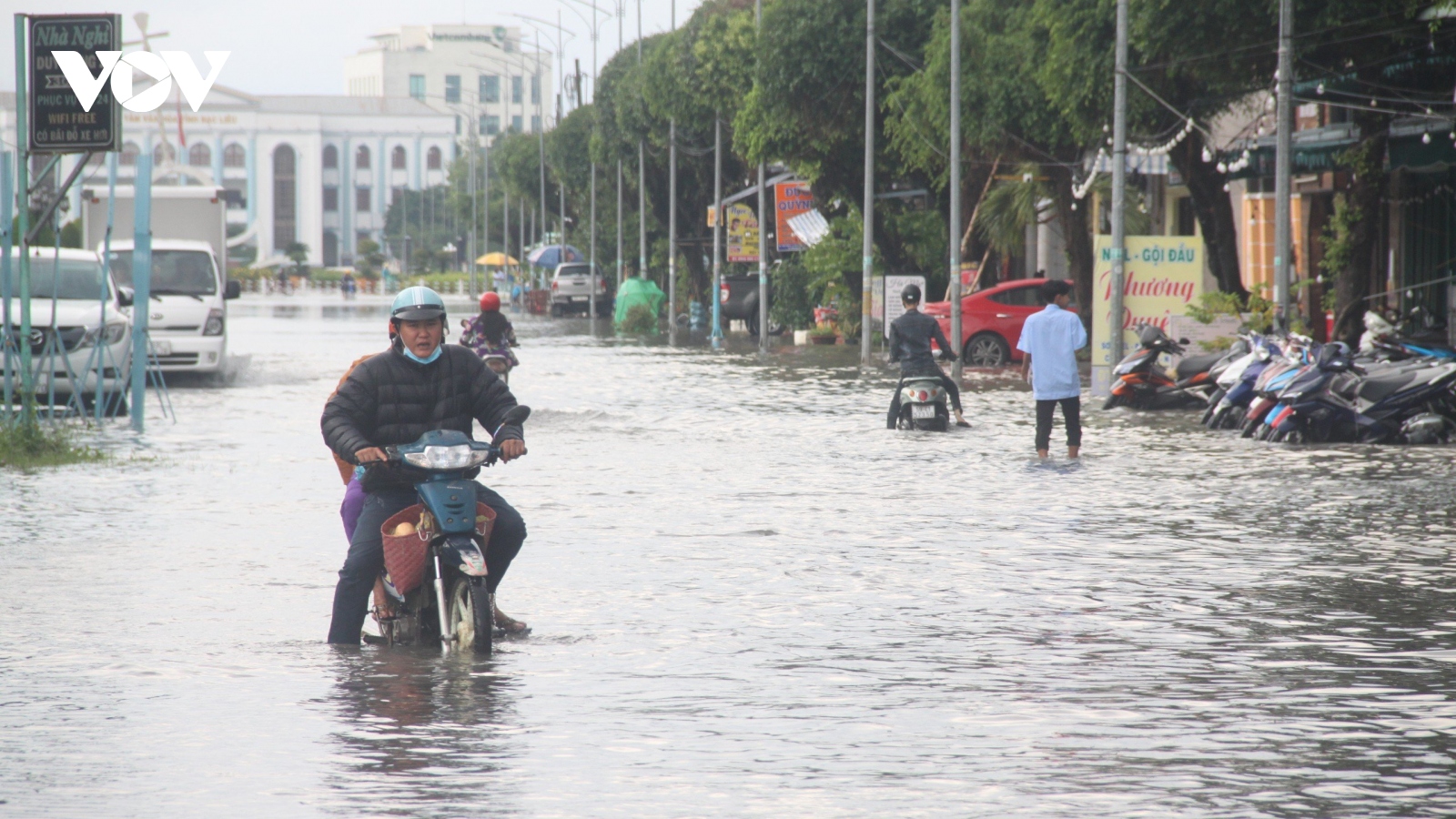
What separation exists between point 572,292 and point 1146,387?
177 ft

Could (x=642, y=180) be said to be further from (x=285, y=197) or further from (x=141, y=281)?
(x=285, y=197)

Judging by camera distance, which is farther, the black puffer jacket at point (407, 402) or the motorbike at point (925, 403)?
the motorbike at point (925, 403)

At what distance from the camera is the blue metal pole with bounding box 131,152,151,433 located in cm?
2050

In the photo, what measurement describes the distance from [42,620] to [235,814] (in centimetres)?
407

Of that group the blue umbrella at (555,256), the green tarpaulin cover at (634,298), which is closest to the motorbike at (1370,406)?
the green tarpaulin cover at (634,298)

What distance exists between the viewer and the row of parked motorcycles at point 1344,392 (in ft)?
66.5

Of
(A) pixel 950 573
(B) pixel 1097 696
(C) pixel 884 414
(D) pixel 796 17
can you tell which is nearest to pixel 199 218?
(D) pixel 796 17

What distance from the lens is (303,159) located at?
174375mm

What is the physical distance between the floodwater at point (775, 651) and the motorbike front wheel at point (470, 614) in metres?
0.16

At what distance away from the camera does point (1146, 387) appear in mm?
25844

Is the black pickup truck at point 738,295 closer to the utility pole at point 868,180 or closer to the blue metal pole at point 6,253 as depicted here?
the utility pole at point 868,180

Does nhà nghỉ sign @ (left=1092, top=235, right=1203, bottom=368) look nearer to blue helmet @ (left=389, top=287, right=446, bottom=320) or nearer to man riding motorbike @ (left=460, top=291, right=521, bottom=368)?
man riding motorbike @ (left=460, top=291, right=521, bottom=368)

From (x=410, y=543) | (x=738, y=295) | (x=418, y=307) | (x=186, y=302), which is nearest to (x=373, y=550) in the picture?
(x=410, y=543)

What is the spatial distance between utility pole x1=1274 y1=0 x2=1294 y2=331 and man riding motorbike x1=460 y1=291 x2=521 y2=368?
875cm
